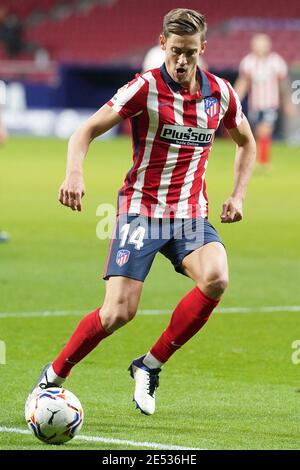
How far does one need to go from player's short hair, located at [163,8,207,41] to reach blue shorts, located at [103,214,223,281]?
1018 millimetres

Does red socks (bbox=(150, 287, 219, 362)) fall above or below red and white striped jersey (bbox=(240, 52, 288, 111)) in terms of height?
below

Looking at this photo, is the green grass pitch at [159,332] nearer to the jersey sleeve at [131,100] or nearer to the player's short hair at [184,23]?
the jersey sleeve at [131,100]

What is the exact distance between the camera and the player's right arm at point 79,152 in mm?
5996

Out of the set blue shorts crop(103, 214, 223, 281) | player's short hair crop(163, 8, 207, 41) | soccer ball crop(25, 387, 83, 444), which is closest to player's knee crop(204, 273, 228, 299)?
blue shorts crop(103, 214, 223, 281)

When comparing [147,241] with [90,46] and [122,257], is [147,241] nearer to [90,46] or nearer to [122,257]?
[122,257]

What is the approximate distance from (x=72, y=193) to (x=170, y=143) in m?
0.85

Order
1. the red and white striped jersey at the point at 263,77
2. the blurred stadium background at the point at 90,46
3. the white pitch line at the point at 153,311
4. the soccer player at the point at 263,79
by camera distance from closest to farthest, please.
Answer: the white pitch line at the point at 153,311 → the soccer player at the point at 263,79 → the red and white striped jersey at the point at 263,77 → the blurred stadium background at the point at 90,46

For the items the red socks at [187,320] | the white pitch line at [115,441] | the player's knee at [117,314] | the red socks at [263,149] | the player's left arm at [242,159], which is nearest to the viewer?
the white pitch line at [115,441]

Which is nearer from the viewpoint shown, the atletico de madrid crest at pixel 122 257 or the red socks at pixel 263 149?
the atletico de madrid crest at pixel 122 257

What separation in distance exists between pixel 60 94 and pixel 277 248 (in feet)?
62.8

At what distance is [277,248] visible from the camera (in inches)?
531

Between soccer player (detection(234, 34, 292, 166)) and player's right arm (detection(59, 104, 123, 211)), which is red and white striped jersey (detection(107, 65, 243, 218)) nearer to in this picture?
player's right arm (detection(59, 104, 123, 211))

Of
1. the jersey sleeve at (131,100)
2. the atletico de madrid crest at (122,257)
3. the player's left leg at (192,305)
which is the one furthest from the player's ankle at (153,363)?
the jersey sleeve at (131,100)

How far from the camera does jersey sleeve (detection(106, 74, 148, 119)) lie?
6387mm
